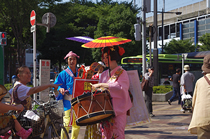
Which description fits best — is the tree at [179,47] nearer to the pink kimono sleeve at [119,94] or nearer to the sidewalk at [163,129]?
the sidewalk at [163,129]

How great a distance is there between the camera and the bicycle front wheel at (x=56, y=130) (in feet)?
13.3

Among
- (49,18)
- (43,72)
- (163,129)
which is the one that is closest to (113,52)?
(163,129)

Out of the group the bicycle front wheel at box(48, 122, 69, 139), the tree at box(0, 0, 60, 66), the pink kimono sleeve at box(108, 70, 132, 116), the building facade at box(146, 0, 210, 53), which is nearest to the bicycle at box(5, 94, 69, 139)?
the bicycle front wheel at box(48, 122, 69, 139)

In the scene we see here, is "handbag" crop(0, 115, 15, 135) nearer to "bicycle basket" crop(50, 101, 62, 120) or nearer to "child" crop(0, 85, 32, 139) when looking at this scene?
"child" crop(0, 85, 32, 139)

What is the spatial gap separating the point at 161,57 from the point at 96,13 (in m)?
15.8

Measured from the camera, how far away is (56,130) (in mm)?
4180

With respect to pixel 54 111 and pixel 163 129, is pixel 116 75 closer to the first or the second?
pixel 54 111

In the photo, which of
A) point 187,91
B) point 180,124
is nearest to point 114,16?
point 187,91

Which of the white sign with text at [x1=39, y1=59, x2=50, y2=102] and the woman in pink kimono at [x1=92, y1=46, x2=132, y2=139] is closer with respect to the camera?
the woman in pink kimono at [x1=92, y1=46, x2=132, y2=139]

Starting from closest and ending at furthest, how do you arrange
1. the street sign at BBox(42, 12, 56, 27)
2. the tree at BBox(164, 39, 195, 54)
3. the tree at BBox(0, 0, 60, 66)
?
the street sign at BBox(42, 12, 56, 27) < the tree at BBox(0, 0, 60, 66) < the tree at BBox(164, 39, 195, 54)

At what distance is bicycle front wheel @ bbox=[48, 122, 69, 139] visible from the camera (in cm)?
406

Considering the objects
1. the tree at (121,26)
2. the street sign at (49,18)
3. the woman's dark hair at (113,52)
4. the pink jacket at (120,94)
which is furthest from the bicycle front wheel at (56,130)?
the tree at (121,26)

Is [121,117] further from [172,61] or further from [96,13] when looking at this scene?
[96,13]

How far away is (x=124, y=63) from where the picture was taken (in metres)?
20.8
